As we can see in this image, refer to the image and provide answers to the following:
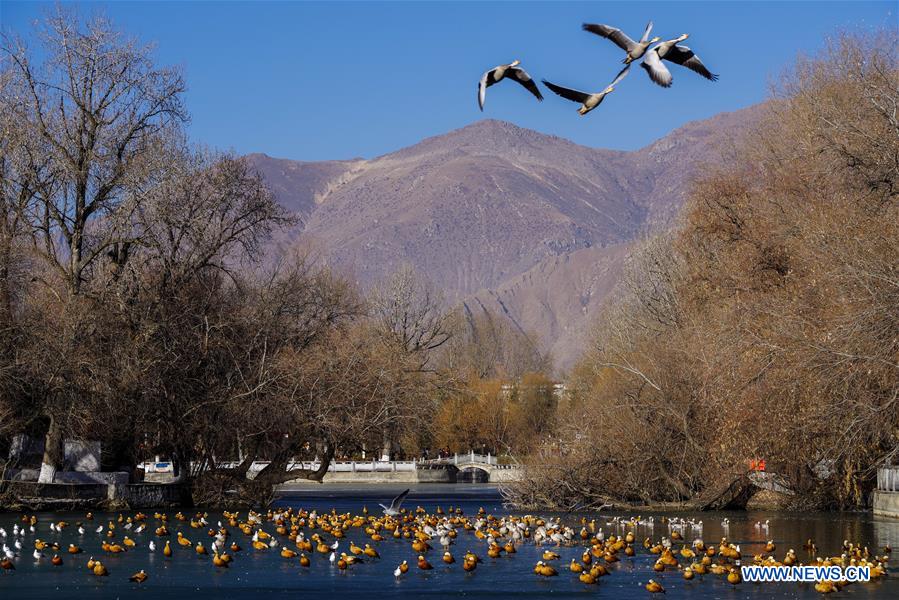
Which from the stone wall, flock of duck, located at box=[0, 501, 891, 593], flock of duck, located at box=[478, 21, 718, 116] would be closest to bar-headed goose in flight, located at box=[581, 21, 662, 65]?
flock of duck, located at box=[478, 21, 718, 116]

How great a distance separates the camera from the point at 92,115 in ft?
130

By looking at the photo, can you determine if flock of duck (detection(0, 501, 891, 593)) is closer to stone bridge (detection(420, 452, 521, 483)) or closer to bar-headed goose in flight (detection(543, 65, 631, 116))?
bar-headed goose in flight (detection(543, 65, 631, 116))

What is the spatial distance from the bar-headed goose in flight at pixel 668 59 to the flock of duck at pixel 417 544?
8.09 m

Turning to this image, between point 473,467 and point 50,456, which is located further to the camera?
point 473,467

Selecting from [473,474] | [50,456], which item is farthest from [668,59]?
[473,474]

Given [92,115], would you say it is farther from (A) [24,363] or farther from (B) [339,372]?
(B) [339,372]

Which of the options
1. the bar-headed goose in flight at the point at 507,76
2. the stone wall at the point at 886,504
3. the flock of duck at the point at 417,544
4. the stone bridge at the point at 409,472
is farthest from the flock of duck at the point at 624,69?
the stone bridge at the point at 409,472

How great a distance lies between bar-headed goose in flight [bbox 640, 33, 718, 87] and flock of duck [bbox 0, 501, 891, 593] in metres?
8.09

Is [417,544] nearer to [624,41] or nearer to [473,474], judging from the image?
[624,41]

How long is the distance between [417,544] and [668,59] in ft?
36.3

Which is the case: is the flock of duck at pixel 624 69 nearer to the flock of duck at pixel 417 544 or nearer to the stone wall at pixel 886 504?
the flock of duck at pixel 417 544

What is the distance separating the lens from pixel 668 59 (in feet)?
67.7

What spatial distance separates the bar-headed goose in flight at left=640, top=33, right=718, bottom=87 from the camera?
19.0 metres

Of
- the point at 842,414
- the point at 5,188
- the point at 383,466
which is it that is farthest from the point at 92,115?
the point at 383,466
